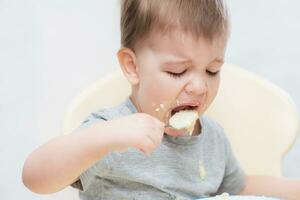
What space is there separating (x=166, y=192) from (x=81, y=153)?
20cm

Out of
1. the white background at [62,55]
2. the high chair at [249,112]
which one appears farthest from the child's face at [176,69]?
the white background at [62,55]

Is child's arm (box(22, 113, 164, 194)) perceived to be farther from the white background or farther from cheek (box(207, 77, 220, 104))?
the white background

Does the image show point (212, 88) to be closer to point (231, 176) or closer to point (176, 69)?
point (176, 69)

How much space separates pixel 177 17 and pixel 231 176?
0.33m

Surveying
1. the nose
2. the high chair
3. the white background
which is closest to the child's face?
the nose

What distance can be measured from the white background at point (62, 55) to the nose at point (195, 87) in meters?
0.55

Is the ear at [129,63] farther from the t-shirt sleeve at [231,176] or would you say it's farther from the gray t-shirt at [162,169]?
the t-shirt sleeve at [231,176]

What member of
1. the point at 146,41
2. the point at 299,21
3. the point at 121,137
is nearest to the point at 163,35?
the point at 146,41

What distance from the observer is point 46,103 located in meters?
1.33

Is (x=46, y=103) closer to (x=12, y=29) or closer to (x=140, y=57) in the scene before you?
(x=12, y=29)

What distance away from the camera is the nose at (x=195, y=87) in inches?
32.2

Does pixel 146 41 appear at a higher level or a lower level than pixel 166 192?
higher

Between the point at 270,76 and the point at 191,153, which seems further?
the point at 270,76

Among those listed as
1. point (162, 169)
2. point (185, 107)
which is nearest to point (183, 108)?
point (185, 107)
